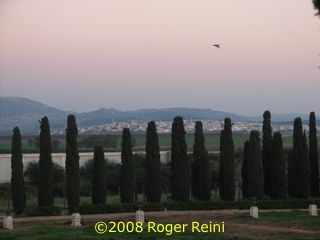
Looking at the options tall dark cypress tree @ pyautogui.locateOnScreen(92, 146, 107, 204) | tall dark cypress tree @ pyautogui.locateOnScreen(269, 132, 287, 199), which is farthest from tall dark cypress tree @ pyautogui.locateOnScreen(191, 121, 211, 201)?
tall dark cypress tree @ pyautogui.locateOnScreen(92, 146, 107, 204)

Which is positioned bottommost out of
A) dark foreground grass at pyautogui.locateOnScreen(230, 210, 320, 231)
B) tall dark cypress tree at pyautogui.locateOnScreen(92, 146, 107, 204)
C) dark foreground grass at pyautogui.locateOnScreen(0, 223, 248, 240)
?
dark foreground grass at pyautogui.locateOnScreen(230, 210, 320, 231)

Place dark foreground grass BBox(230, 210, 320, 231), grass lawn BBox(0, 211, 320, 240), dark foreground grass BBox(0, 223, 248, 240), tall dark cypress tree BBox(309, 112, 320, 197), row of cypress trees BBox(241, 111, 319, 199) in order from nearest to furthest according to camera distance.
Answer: dark foreground grass BBox(0, 223, 248, 240)
grass lawn BBox(0, 211, 320, 240)
dark foreground grass BBox(230, 210, 320, 231)
row of cypress trees BBox(241, 111, 319, 199)
tall dark cypress tree BBox(309, 112, 320, 197)

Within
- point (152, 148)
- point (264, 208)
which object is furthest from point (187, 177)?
point (264, 208)

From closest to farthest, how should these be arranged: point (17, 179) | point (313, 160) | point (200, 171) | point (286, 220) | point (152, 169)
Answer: point (286, 220) < point (17, 179) < point (152, 169) < point (200, 171) < point (313, 160)

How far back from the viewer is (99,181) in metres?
36.5

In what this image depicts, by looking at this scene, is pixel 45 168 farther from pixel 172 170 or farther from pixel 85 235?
pixel 85 235

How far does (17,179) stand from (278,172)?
17018 mm

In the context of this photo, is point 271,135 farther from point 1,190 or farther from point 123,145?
point 1,190

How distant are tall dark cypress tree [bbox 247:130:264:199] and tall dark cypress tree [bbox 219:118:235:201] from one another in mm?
1196

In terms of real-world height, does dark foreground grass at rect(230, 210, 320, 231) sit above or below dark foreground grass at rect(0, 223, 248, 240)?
below

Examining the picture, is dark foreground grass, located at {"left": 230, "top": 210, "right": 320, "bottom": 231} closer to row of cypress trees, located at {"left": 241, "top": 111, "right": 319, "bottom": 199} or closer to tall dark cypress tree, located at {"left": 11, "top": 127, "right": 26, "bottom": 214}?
row of cypress trees, located at {"left": 241, "top": 111, "right": 319, "bottom": 199}

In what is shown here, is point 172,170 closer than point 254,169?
Yes

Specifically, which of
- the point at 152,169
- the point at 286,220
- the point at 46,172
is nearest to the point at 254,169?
the point at 152,169

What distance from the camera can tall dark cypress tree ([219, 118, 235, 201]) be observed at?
39.2 meters
